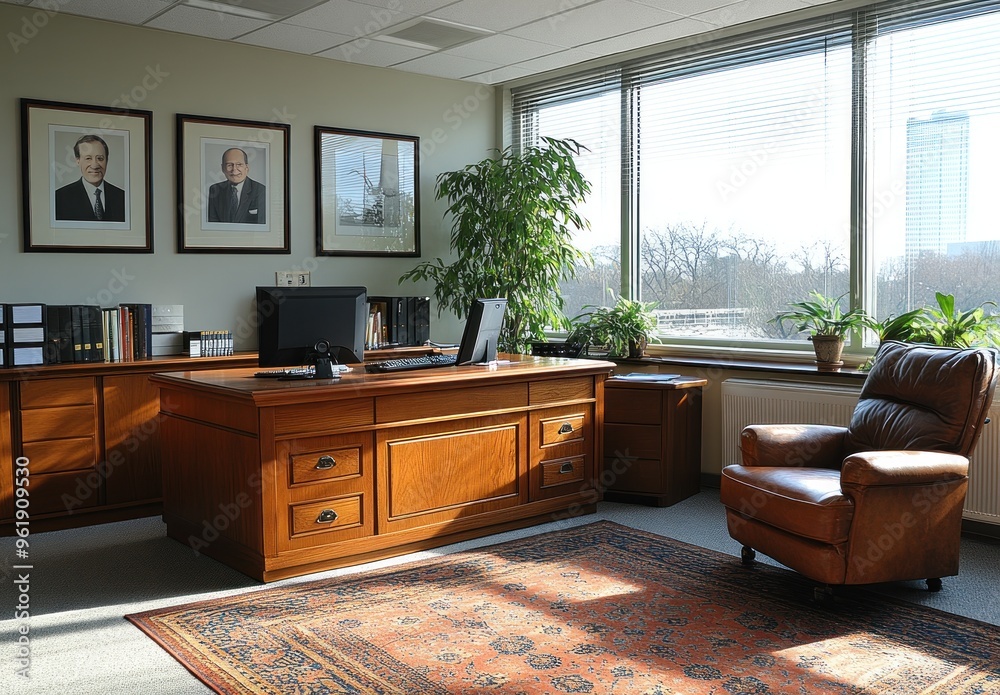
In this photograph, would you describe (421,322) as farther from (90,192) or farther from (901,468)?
(901,468)

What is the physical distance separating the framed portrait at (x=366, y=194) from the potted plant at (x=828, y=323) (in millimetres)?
2770

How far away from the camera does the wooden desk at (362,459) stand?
3.87 metres

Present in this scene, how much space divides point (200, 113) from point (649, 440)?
336 centimetres

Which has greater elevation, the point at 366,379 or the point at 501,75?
the point at 501,75

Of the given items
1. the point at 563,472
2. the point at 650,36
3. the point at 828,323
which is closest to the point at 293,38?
the point at 650,36

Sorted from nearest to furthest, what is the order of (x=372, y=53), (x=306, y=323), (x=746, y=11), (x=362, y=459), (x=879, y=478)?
(x=879, y=478)
(x=362, y=459)
(x=306, y=323)
(x=746, y=11)
(x=372, y=53)

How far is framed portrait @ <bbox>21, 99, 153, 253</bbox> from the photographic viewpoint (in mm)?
5039

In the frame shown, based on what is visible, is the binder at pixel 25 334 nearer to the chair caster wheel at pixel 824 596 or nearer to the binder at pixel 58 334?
the binder at pixel 58 334

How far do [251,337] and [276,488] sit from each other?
Answer: 229cm

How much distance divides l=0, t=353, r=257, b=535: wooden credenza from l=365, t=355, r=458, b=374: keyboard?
123cm

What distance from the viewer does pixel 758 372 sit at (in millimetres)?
5340

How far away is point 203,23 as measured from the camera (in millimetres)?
5285

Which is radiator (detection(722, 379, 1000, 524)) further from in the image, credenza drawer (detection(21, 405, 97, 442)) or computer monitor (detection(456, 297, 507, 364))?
credenza drawer (detection(21, 405, 97, 442))

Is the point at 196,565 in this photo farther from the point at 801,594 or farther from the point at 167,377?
the point at 801,594
